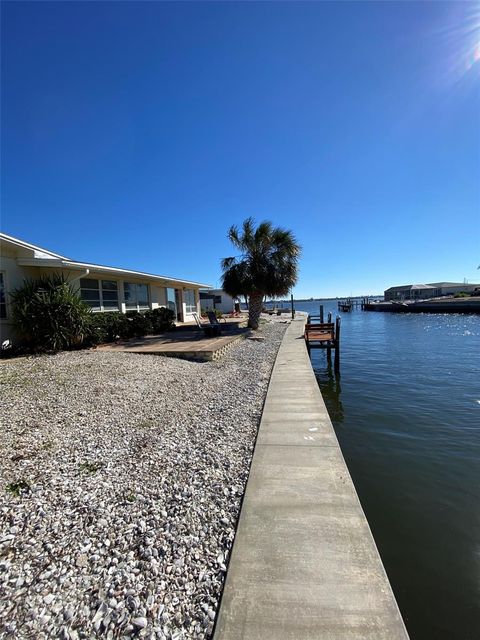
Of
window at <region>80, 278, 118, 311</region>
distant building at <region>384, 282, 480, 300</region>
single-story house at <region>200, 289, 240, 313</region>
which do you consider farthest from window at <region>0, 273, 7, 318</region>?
distant building at <region>384, 282, 480, 300</region>

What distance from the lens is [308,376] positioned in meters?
7.85

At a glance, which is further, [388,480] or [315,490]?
[388,480]

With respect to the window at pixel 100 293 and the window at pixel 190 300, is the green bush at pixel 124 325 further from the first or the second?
the window at pixel 190 300

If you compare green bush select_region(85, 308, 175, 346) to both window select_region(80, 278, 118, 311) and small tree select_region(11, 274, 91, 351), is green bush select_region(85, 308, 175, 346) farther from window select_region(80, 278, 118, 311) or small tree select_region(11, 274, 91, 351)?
window select_region(80, 278, 118, 311)

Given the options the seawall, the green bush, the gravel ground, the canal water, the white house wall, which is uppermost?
the white house wall

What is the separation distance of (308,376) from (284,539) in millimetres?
5505

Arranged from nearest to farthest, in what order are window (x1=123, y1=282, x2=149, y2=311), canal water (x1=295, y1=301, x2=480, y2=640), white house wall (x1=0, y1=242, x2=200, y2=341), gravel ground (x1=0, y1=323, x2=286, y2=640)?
gravel ground (x1=0, y1=323, x2=286, y2=640), canal water (x1=295, y1=301, x2=480, y2=640), white house wall (x1=0, y1=242, x2=200, y2=341), window (x1=123, y1=282, x2=149, y2=311)

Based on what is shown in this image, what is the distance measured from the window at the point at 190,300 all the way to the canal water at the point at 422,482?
48.3 ft

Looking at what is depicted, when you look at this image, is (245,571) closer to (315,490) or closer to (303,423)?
(315,490)

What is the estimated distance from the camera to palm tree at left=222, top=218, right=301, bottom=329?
58.8 feet

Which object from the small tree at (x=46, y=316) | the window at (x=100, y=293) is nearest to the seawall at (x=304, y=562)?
the small tree at (x=46, y=316)

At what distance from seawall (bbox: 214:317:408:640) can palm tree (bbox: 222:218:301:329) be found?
14.4 m

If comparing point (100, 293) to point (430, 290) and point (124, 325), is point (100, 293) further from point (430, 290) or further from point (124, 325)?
point (430, 290)

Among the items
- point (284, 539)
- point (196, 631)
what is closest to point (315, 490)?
point (284, 539)
